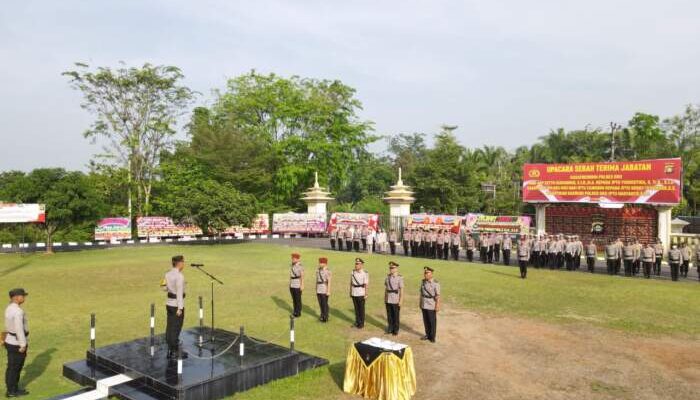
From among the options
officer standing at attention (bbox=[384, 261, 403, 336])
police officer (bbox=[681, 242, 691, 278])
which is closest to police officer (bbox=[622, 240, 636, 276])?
police officer (bbox=[681, 242, 691, 278])

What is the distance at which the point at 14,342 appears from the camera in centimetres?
752

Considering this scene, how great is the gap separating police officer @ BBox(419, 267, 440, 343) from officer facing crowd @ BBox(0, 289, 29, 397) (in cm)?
725

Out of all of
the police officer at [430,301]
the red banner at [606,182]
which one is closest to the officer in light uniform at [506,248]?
the red banner at [606,182]

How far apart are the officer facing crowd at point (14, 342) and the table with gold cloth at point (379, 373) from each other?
5038 mm

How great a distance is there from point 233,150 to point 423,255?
22.2 meters

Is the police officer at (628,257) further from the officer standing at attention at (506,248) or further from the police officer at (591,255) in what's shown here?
the officer standing at attention at (506,248)

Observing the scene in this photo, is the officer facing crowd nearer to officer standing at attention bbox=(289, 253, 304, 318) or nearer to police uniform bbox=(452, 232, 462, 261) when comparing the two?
officer standing at attention bbox=(289, 253, 304, 318)

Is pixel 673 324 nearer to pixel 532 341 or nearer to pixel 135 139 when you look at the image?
pixel 532 341

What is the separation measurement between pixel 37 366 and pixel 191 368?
10.2 ft

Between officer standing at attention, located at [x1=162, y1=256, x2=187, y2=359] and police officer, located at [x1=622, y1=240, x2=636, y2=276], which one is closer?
officer standing at attention, located at [x1=162, y1=256, x2=187, y2=359]

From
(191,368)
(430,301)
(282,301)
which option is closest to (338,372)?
(191,368)

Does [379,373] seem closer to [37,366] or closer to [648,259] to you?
[37,366]

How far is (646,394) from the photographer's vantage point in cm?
795

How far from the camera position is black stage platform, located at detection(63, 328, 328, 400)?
25.6ft
